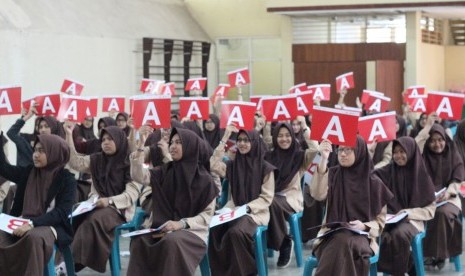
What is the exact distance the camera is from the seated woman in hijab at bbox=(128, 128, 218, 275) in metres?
6.56

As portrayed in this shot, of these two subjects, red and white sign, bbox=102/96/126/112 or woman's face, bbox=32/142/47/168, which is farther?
red and white sign, bbox=102/96/126/112

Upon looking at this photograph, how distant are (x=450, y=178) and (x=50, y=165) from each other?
11.2 ft

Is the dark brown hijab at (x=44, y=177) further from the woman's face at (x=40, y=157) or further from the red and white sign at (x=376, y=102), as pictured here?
the red and white sign at (x=376, y=102)

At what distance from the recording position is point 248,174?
766 cm

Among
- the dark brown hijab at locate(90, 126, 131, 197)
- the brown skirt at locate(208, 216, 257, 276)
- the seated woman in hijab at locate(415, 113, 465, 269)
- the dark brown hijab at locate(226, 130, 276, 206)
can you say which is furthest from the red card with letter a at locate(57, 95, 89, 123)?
the seated woman in hijab at locate(415, 113, 465, 269)

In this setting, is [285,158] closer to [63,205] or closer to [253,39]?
[63,205]

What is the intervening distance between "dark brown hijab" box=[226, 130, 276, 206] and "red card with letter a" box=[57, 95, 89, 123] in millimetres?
2080

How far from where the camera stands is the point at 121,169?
Answer: 25.8 feet

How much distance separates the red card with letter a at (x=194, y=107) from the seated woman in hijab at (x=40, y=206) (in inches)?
136

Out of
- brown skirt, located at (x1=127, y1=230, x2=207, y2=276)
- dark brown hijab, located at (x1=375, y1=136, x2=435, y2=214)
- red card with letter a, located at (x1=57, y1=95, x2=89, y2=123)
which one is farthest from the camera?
red card with letter a, located at (x1=57, y1=95, x2=89, y2=123)

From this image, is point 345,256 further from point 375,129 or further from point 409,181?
point 375,129

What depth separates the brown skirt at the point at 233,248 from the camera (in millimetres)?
7242

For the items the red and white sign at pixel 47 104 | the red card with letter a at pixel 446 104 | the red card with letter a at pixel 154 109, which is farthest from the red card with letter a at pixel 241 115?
the red and white sign at pixel 47 104

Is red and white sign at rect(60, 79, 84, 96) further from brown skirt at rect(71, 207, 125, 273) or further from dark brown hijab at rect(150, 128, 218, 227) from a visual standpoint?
dark brown hijab at rect(150, 128, 218, 227)
